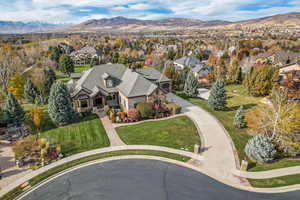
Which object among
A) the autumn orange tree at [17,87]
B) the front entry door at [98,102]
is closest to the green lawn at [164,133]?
the front entry door at [98,102]

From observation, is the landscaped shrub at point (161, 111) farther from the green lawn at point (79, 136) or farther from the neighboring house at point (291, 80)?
the neighboring house at point (291, 80)

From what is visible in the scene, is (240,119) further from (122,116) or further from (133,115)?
(122,116)

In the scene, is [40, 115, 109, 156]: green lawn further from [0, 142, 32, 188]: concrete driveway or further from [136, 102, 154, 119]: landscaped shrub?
[136, 102, 154, 119]: landscaped shrub

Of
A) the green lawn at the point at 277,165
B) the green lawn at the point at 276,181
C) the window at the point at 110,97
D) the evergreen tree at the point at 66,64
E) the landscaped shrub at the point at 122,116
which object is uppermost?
the evergreen tree at the point at 66,64

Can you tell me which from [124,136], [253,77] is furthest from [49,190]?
[253,77]

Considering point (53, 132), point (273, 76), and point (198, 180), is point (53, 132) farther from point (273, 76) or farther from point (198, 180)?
point (273, 76)

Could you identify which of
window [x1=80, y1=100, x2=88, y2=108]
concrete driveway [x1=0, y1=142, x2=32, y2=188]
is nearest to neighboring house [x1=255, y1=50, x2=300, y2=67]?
window [x1=80, y1=100, x2=88, y2=108]

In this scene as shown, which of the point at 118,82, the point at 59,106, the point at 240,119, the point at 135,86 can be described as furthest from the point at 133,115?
the point at 240,119
